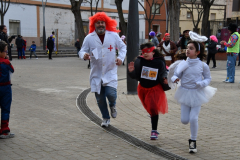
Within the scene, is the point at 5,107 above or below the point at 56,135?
above

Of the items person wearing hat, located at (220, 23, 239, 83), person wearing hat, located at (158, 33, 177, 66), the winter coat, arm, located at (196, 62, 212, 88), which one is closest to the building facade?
the winter coat

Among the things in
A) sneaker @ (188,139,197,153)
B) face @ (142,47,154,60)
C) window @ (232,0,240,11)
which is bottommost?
sneaker @ (188,139,197,153)

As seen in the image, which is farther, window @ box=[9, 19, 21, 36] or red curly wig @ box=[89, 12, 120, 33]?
window @ box=[9, 19, 21, 36]

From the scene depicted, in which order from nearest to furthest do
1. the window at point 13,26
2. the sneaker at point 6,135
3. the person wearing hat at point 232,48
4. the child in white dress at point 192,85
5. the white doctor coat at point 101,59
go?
the child in white dress at point 192,85 → the sneaker at point 6,135 → the white doctor coat at point 101,59 → the person wearing hat at point 232,48 → the window at point 13,26

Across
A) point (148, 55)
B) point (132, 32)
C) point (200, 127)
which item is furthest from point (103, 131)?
point (132, 32)

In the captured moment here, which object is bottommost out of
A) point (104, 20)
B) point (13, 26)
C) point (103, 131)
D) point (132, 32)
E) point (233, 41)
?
point (103, 131)

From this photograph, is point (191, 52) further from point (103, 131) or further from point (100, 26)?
point (103, 131)

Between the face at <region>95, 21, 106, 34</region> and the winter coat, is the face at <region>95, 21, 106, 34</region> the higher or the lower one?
the higher one

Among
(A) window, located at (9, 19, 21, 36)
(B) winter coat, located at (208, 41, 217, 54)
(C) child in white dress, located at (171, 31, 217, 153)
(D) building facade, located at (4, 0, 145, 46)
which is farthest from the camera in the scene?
(D) building facade, located at (4, 0, 145, 46)

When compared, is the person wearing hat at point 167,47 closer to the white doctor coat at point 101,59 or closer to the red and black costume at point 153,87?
the white doctor coat at point 101,59

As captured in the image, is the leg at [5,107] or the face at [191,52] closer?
the face at [191,52]

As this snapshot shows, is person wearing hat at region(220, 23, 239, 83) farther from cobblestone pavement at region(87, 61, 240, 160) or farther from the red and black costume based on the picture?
the red and black costume

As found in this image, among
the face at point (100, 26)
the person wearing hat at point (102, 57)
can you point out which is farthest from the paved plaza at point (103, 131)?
the face at point (100, 26)

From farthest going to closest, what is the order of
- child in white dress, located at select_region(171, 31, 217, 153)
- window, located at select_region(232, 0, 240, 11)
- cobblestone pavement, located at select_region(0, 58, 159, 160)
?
1. window, located at select_region(232, 0, 240, 11)
2. child in white dress, located at select_region(171, 31, 217, 153)
3. cobblestone pavement, located at select_region(0, 58, 159, 160)
